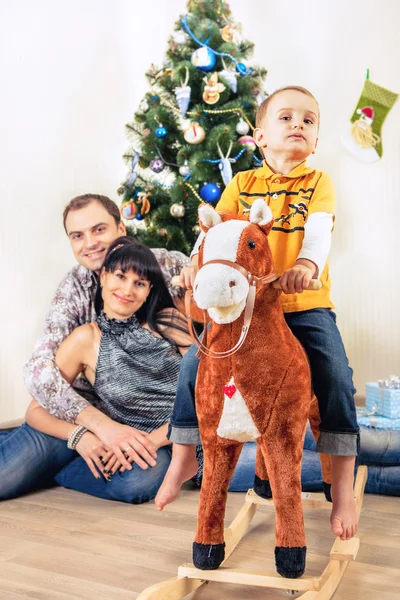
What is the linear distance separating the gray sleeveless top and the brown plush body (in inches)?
32.7

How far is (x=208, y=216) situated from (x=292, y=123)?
0.27 meters

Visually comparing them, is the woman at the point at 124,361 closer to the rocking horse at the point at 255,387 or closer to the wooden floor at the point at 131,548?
the wooden floor at the point at 131,548

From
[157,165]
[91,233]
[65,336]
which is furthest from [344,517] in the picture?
[157,165]

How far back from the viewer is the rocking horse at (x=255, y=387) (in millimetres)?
1089

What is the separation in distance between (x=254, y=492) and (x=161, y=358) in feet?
1.88

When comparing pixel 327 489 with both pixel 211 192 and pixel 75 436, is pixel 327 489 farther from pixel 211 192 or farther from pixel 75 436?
pixel 211 192

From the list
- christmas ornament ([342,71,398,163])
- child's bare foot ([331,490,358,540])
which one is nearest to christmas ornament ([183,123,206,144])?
christmas ornament ([342,71,398,163])

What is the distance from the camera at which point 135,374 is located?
6.46ft

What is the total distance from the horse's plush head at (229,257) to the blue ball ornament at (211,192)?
126cm

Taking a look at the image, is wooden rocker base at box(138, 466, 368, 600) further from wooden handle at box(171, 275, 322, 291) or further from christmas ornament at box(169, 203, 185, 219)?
christmas ornament at box(169, 203, 185, 219)

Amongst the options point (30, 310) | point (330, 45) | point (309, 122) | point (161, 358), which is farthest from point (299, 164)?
point (330, 45)

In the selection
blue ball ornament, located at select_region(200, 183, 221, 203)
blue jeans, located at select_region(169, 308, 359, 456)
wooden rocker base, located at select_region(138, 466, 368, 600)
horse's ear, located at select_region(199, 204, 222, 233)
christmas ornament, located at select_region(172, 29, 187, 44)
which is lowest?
wooden rocker base, located at select_region(138, 466, 368, 600)

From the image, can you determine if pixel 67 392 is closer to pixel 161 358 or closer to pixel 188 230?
pixel 161 358

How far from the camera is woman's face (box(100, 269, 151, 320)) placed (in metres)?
1.99
